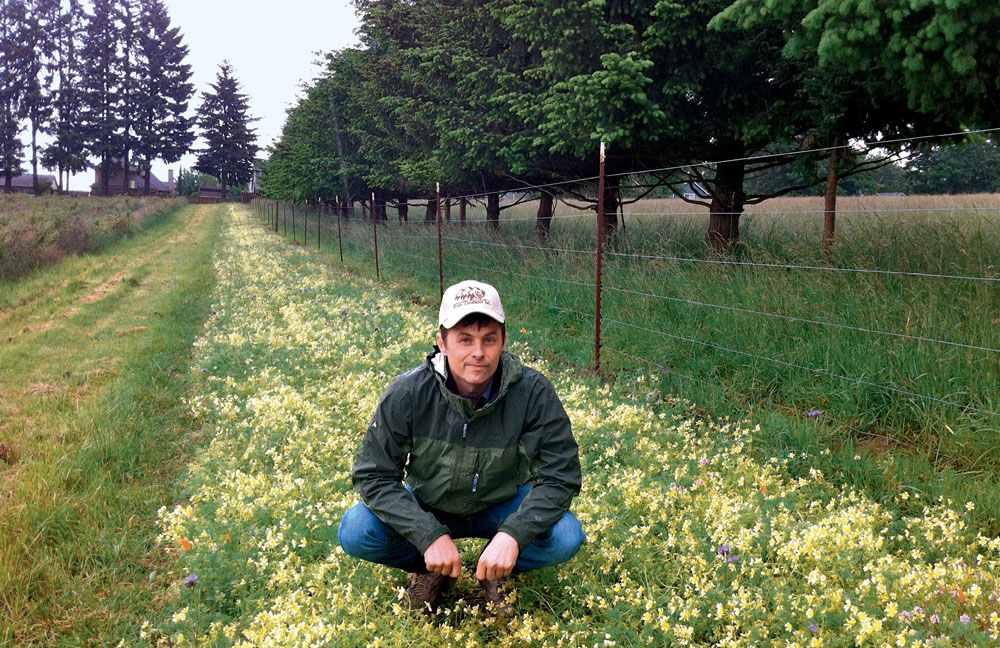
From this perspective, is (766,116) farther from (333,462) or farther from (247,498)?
(247,498)

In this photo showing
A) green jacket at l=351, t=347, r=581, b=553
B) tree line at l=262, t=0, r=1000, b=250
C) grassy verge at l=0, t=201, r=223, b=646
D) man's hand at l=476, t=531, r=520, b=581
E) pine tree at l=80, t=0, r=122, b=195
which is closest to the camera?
man's hand at l=476, t=531, r=520, b=581

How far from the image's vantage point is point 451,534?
347 cm

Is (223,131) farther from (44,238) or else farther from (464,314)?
(464,314)

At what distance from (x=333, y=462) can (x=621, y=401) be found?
2.58 metres

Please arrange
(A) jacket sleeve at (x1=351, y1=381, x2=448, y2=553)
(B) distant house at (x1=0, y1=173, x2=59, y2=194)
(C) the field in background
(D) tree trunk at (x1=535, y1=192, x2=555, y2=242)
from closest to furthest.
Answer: (A) jacket sleeve at (x1=351, y1=381, x2=448, y2=553) → (D) tree trunk at (x1=535, y1=192, x2=555, y2=242) → (C) the field in background → (B) distant house at (x1=0, y1=173, x2=59, y2=194)

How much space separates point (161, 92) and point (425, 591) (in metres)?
89.3

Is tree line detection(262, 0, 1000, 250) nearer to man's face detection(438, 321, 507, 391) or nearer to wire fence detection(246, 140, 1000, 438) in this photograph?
wire fence detection(246, 140, 1000, 438)

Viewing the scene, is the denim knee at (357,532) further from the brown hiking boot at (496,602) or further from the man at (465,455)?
the brown hiking boot at (496,602)

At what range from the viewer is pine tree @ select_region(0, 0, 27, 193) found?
6419 centimetres

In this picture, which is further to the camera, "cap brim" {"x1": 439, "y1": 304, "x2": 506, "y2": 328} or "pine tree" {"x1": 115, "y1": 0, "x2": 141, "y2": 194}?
"pine tree" {"x1": 115, "y1": 0, "x2": 141, "y2": 194}

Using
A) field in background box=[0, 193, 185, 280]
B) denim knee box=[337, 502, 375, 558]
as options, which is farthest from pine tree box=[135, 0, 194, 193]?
denim knee box=[337, 502, 375, 558]

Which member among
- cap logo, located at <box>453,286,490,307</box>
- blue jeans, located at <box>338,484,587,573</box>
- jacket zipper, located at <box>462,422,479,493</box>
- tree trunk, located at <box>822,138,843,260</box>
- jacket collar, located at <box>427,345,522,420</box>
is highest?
tree trunk, located at <box>822,138,843,260</box>

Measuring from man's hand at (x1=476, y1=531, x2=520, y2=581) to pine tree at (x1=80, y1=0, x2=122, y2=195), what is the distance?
7894 centimetres

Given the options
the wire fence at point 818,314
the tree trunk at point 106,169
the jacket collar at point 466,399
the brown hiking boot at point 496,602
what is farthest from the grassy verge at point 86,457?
the tree trunk at point 106,169
